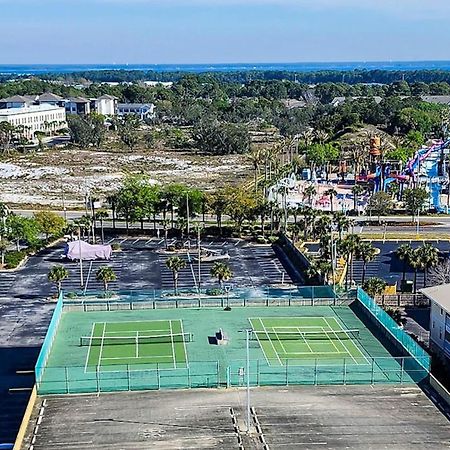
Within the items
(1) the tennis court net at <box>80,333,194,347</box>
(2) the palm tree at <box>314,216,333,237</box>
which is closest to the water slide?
(2) the palm tree at <box>314,216,333,237</box>

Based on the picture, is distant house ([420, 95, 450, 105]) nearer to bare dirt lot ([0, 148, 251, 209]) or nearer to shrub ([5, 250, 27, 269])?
bare dirt lot ([0, 148, 251, 209])

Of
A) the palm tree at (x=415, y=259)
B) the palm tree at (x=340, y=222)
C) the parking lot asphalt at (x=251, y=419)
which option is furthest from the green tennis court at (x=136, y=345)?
the palm tree at (x=340, y=222)

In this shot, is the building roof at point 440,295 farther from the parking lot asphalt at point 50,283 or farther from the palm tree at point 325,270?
the parking lot asphalt at point 50,283

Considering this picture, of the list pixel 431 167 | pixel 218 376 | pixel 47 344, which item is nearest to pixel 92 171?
pixel 431 167

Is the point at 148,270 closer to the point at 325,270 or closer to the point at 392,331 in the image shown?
the point at 325,270

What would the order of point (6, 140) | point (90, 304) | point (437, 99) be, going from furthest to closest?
point (437, 99) < point (6, 140) < point (90, 304)

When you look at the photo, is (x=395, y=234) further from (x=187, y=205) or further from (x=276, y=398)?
(x=276, y=398)

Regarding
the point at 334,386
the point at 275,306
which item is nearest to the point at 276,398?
the point at 334,386

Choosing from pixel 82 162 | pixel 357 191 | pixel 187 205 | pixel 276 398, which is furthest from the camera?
pixel 82 162
